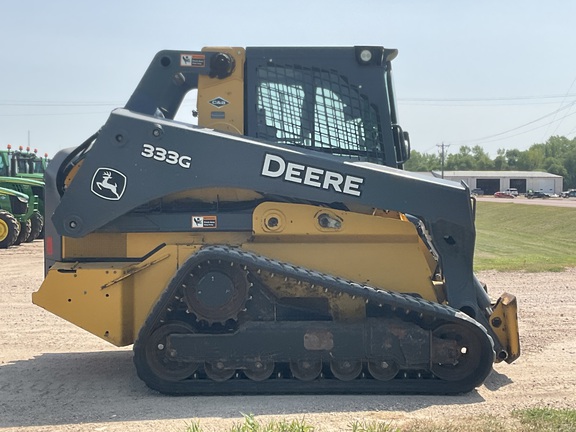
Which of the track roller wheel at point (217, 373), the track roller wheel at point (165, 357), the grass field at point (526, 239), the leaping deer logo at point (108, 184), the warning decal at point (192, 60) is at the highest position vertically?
the warning decal at point (192, 60)

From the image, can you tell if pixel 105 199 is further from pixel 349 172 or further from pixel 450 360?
pixel 450 360

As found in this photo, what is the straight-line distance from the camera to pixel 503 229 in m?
33.5

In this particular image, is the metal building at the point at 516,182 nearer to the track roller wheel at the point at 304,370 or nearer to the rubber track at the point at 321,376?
the rubber track at the point at 321,376

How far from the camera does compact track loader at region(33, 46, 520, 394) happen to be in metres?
6.14

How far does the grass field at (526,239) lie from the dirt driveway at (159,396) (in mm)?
6440

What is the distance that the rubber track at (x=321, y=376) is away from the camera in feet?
19.9

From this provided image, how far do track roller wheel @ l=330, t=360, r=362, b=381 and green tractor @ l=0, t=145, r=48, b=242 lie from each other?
17149 mm

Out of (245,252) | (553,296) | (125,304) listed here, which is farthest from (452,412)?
(553,296)

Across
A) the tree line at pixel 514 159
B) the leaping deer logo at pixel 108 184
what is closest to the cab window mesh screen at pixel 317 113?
the leaping deer logo at pixel 108 184

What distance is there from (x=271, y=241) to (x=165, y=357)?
52.3 inches

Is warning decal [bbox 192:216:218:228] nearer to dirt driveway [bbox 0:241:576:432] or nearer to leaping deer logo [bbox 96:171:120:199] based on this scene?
leaping deer logo [bbox 96:171:120:199]

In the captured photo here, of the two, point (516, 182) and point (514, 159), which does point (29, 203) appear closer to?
point (516, 182)

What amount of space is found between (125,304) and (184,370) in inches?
31.6

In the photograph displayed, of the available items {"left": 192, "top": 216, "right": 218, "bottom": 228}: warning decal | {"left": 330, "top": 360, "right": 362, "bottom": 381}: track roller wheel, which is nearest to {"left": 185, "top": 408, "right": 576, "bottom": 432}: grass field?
{"left": 330, "top": 360, "right": 362, "bottom": 381}: track roller wheel
